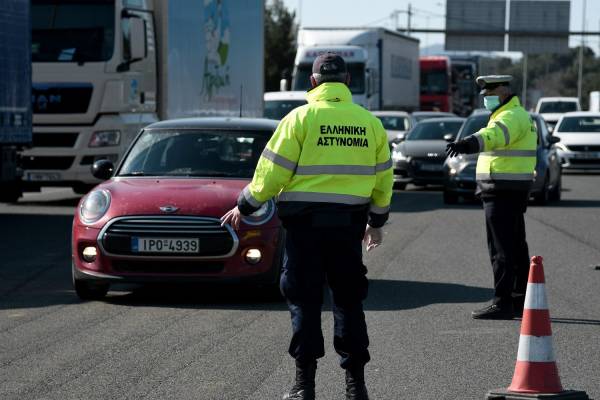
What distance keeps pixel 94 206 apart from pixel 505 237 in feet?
10.6

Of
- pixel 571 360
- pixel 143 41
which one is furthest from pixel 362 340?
pixel 143 41

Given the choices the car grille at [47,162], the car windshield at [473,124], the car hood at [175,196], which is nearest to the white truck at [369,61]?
the car windshield at [473,124]

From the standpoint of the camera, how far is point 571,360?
8352 mm

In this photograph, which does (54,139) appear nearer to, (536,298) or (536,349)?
(536,298)

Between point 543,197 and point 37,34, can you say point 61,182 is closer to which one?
point 37,34

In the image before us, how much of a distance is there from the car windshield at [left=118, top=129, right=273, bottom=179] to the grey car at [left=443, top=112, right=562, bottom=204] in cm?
1132

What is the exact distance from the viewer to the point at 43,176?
21.2 metres

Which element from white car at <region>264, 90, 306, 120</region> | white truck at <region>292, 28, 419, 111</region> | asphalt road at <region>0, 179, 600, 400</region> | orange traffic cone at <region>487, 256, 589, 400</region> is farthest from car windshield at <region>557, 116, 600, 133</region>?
orange traffic cone at <region>487, 256, 589, 400</region>

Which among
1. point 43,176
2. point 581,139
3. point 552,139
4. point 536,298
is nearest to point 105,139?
point 43,176

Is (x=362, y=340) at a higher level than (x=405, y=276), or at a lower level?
higher

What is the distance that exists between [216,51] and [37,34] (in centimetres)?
339

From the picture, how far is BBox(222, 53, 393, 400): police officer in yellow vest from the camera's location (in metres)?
6.80

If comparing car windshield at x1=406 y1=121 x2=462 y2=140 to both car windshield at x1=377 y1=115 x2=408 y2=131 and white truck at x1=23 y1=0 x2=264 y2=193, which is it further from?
white truck at x1=23 y1=0 x2=264 y2=193

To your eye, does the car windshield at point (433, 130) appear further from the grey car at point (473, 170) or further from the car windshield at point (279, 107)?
the grey car at point (473, 170)
